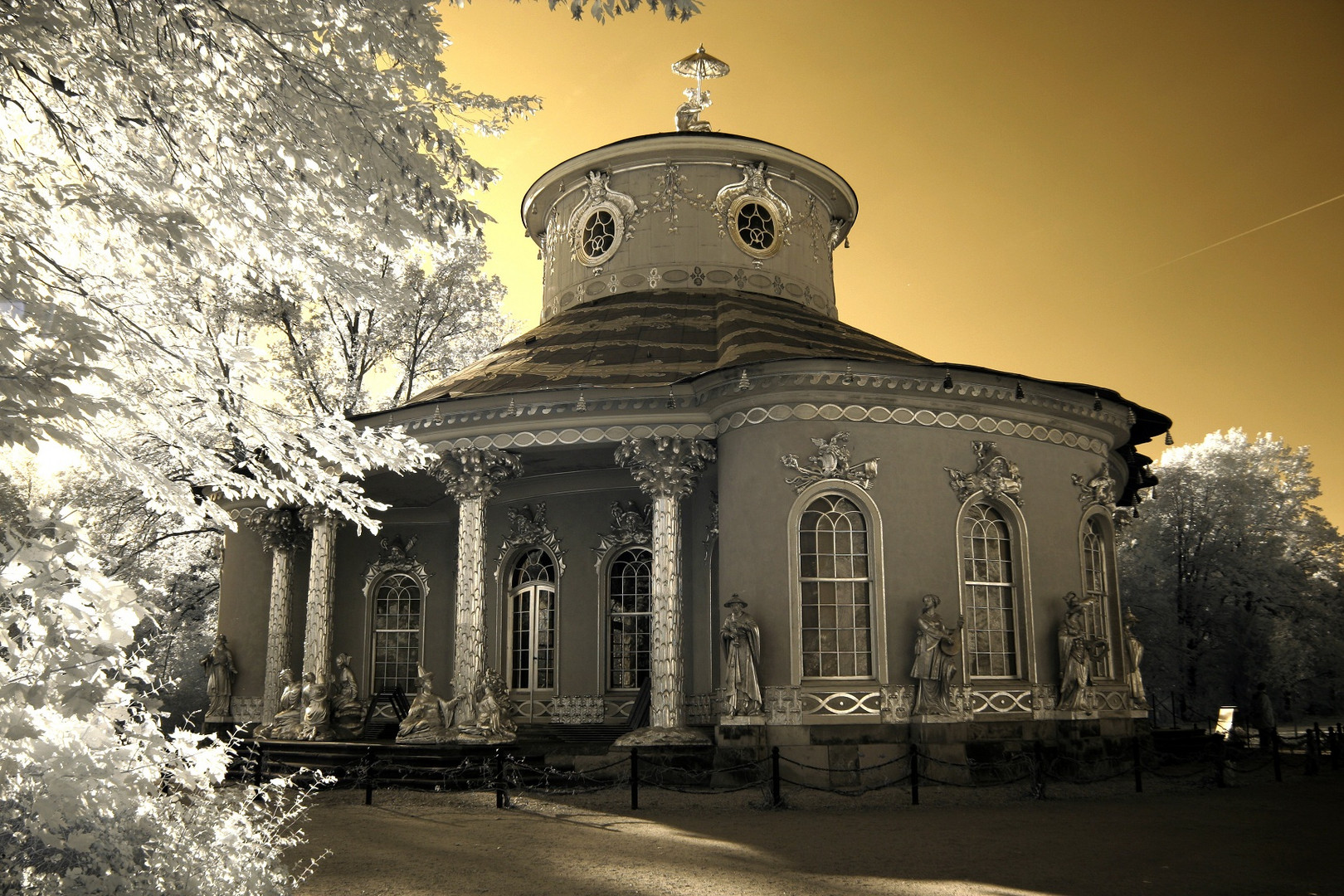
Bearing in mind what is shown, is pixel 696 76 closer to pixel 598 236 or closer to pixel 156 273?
pixel 598 236

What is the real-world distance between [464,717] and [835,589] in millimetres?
5346

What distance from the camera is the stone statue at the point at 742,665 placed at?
13070 millimetres

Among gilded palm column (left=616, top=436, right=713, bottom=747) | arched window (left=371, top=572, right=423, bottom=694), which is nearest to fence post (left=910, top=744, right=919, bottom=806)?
gilded palm column (left=616, top=436, right=713, bottom=747)

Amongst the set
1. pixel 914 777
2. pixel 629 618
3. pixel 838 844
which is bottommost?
pixel 838 844

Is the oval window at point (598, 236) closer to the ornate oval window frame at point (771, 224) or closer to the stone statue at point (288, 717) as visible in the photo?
the ornate oval window frame at point (771, 224)

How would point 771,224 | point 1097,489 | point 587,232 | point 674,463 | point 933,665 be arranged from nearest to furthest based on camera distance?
point 933,665 < point 674,463 < point 1097,489 < point 771,224 < point 587,232

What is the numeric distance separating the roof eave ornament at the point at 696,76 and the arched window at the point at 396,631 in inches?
399

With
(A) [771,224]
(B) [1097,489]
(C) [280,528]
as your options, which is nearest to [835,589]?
(B) [1097,489]

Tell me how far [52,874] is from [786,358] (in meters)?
10.2

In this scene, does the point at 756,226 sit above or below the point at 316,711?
above

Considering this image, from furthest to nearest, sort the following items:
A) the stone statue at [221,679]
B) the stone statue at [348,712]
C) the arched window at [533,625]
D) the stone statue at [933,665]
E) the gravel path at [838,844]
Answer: the stone statue at [221,679] → the arched window at [533,625] → the stone statue at [348,712] → the stone statue at [933,665] → the gravel path at [838,844]

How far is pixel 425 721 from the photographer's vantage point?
48.7 ft

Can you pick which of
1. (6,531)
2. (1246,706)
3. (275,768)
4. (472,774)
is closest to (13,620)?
(6,531)

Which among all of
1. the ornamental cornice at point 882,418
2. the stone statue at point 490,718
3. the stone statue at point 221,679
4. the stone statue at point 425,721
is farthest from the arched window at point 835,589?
the stone statue at point 221,679
